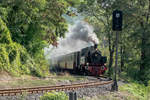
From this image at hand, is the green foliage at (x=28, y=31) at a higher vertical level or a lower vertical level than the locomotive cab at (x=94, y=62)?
higher

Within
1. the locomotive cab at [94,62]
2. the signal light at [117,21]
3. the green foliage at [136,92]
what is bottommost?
the green foliage at [136,92]

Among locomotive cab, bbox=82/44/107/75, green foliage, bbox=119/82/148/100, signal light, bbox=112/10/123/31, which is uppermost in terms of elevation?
signal light, bbox=112/10/123/31

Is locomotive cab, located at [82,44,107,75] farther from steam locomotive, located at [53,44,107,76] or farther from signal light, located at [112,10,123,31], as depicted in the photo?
signal light, located at [112,10,123,31]

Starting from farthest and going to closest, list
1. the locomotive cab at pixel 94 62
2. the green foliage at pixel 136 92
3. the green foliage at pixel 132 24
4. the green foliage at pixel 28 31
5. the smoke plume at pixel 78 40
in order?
the smoke plume at pixel 78 40 < the green foliage at pixel 132 24 < the locomotive cab at pixel 94 62 < the green foliage at pixel 28 31 < the green foliage at pixel 136 92

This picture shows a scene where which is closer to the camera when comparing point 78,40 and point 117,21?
point 117,21

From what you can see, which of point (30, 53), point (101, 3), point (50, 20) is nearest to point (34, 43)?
point (30, 53)

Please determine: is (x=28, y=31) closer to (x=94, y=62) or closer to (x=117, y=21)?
(x=94, y=62)

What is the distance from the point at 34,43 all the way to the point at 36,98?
1147 centimetres

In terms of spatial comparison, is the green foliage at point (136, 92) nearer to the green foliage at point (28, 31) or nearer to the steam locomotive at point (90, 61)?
the steam locomotive at point (90, 61)

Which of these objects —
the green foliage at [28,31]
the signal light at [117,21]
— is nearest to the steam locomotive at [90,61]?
the green foliage at [28,31]

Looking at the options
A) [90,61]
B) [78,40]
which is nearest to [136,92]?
[90,61]

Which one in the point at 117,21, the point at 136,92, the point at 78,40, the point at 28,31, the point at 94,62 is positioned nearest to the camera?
the point at 117,21

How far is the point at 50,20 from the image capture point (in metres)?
20.9

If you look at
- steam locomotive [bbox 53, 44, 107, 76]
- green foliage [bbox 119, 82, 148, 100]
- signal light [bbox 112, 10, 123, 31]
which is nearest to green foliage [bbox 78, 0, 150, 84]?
steam locomotive [bbox 53, 44, 107, 76]
